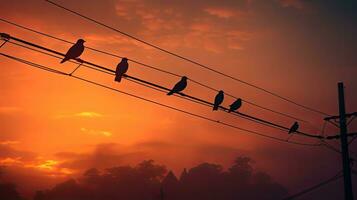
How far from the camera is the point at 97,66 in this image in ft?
37.7

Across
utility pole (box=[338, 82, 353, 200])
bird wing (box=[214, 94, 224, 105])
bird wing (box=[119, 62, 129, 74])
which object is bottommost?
utility pole (box=[338, 82, 353, 200])

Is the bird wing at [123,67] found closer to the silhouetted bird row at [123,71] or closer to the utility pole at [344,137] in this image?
the silhouetted bird row at [123,71]

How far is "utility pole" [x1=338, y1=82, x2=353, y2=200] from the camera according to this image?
18609 mm

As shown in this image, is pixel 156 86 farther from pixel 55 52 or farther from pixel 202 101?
pixel 55 52

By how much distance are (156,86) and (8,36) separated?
4.14 meters

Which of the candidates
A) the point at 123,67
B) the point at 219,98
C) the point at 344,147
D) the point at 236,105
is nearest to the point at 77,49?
the point at 123,67

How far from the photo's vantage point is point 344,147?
19.2m

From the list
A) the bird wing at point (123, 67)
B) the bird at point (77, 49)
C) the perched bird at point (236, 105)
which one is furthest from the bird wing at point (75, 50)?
the perched bird at point (236, 105)

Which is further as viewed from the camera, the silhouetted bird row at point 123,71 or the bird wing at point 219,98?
the bird wing at point 219,98

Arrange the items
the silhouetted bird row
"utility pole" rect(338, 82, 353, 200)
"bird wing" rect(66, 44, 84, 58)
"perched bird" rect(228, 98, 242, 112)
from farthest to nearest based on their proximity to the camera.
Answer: "perched bird" rect(228, 98, 242, 112) < "utility pole" rect(338, 82, 353, 200) < "bird wing" rect(66, 44, 84, 58) < the silhouetted bird row

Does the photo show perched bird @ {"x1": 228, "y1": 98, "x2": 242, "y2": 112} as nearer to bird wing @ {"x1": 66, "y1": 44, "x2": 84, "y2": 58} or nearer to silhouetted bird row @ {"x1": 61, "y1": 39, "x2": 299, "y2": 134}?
silhouetted bird row @ {"x1": 61, "y1": 39, "x2": 299, "y2": 134}

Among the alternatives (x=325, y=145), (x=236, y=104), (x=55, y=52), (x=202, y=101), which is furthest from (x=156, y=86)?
(x=325, y=145)

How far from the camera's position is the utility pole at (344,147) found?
1861 cm

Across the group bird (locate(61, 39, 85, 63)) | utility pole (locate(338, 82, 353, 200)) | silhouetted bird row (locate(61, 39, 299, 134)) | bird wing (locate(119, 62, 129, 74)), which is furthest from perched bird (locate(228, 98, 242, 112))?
bird (locate(61, 39, 85, 63))
